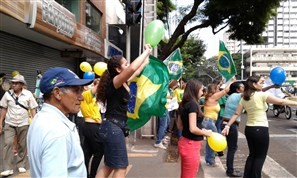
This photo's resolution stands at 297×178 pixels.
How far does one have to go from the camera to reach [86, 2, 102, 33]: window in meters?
16.2

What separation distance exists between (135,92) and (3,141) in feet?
8.85

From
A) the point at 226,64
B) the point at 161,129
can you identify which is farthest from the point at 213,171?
the point at 161,129

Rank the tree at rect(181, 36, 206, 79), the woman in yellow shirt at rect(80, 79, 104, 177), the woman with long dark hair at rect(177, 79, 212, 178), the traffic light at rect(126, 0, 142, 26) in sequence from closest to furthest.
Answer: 1. the woman with long dark hair at rect(177, 79, 212, 178)
2. the woman in yellow shirt at rect(80, 79, 104, 177)
3. the traffic light at rect(126, 0, 142, 26)
4. the tree at rect(181, 36, 206, 79)

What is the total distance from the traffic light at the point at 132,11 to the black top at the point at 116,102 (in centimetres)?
353

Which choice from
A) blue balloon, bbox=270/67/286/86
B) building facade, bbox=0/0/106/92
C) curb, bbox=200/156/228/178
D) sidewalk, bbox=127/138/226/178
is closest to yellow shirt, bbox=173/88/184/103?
sidewalk, bbox=127/138/226/178

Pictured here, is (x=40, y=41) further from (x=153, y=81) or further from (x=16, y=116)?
(x=153, y=81)

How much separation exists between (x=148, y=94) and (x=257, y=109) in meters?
1.69

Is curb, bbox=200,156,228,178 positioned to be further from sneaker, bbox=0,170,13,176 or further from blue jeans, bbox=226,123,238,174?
sneaker, bbox=0,170,13,176

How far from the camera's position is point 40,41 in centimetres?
1211

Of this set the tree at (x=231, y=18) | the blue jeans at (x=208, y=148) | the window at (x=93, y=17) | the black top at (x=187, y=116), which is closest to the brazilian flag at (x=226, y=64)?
the blue jeans at (x=208, y=148)

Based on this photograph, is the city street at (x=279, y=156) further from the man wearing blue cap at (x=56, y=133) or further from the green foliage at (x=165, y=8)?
the green foliage at (x=165, y=8)

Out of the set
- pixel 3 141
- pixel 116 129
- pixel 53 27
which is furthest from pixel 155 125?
pixel 116 129

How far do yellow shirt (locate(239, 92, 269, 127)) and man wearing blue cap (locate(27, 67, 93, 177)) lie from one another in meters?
3.56

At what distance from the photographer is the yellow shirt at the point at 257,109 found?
203 inches
